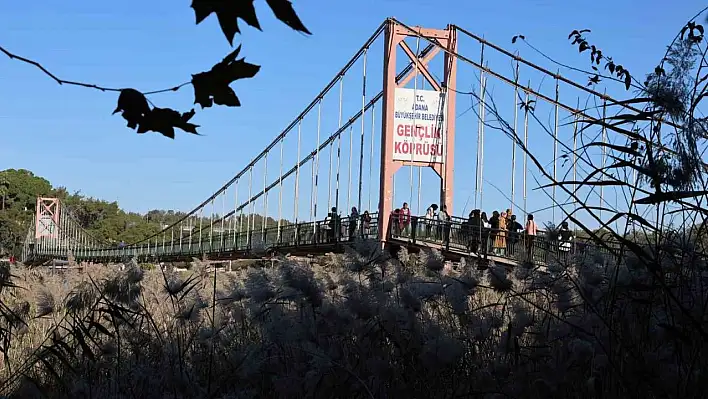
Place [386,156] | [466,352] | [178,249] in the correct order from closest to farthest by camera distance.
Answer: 1. [466,352]
2. [386,156]
3. [178,249]

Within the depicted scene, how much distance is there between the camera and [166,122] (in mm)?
2084

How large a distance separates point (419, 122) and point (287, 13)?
22509mm

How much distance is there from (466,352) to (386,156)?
19.8 meters

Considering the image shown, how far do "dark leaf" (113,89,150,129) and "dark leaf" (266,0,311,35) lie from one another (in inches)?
19.7

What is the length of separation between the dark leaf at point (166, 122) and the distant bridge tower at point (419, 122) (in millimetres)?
20821

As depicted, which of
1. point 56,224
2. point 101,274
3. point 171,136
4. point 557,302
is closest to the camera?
point 171,136

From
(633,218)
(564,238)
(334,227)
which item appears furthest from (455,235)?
(633,218)

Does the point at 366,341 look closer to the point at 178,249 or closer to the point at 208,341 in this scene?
the point at 208,341

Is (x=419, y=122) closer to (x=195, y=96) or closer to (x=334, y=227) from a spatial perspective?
(x=334, y=227)

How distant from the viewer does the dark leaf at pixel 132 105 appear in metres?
2.05

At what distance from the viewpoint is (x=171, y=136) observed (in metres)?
2.11

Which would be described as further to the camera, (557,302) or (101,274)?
(101,274)

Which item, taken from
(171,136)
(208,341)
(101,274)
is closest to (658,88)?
(171,136)

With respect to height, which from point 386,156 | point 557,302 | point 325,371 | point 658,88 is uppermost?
point 386,156
